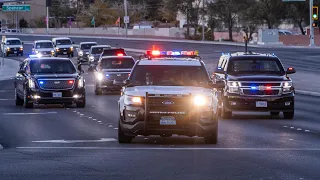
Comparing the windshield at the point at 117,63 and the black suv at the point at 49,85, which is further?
the windshield at the point at 117,63

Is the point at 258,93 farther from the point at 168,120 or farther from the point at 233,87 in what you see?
the point at 168,120

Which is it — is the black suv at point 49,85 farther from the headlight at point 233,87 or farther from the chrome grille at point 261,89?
the chrome grille at point 261,89

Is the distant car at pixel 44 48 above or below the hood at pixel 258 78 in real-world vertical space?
below

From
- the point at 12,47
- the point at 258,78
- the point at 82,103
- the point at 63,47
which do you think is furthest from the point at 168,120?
the point at 12,47

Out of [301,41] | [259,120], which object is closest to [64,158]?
[259,120]

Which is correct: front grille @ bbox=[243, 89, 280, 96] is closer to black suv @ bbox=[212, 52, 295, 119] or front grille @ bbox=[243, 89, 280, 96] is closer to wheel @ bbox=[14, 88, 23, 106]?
black suv @ bbox=[212, 52, 295, 119]

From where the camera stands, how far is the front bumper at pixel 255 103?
23.2m

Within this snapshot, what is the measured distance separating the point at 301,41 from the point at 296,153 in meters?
79.5

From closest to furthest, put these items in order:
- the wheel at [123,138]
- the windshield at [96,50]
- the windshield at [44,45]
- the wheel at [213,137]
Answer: the wheel at [213,137]
the wheel at [123,138]
the windshield at [96,50]
the windshield at [44,45]

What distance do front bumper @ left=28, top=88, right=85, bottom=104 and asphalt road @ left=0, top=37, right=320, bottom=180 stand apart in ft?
8.29

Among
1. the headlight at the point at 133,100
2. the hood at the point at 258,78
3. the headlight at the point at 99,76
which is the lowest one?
the headlight at the point at 99,76

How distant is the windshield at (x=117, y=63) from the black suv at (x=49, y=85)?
7.17 metres

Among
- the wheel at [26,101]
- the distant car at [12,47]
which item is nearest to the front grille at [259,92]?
the wheel at [26,101]

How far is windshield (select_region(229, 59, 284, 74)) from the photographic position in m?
24.4
